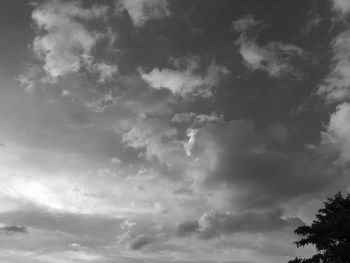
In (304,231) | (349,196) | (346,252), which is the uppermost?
(349,196)

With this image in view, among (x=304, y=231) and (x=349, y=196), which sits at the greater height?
(x=349, y=196)

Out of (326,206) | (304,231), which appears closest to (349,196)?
(326,206)

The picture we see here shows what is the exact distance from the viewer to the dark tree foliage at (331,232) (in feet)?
154

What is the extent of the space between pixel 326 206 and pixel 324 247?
16.0 ft

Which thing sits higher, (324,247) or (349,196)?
(349,196)

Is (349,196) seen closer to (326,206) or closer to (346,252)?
(326,206)

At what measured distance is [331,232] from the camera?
47.5 meters

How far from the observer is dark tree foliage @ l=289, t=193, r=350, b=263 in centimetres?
4703

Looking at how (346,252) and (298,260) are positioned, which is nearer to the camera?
(346,252)

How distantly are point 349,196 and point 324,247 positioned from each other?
6955mm

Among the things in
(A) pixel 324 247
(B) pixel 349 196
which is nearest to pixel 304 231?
(A) pixel 324 247

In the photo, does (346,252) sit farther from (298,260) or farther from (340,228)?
(298,260)

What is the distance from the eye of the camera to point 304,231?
1967 inches

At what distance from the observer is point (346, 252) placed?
153 ft
